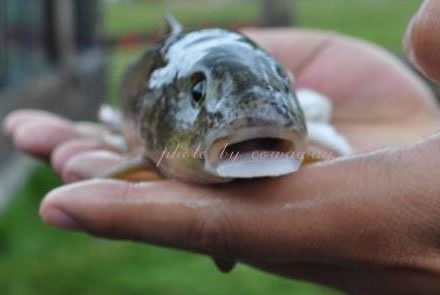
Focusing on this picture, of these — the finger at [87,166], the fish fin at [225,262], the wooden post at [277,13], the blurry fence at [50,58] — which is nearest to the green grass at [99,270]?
the blurry fence at [50,58]

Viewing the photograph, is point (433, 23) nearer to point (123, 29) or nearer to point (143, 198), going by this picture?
point (143, 198)

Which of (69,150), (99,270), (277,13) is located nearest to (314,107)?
(69,150)

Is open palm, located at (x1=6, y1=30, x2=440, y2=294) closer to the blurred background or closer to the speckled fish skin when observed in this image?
the speckled fish skin

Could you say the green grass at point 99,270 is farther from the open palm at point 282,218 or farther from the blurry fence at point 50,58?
the open palm at point 282,218

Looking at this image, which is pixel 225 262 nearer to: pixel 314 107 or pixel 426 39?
pixel 426 39

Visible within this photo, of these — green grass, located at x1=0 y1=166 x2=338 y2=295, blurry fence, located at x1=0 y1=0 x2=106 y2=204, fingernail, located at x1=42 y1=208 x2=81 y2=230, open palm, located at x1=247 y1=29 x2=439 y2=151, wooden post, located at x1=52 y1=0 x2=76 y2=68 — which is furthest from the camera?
wooden post, located at x1=52 y1=0 x2=76 y2=68

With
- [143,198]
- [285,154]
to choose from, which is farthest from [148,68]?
[285,154]

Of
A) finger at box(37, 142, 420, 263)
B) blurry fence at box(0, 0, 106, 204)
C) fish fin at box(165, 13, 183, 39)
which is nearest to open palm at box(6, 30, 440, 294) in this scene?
finger at box(37, 142, 420, 263)
